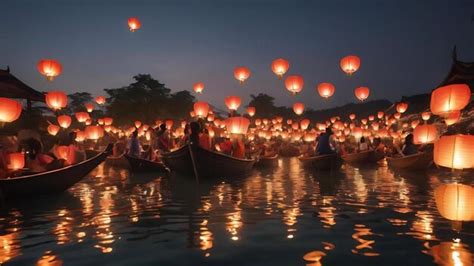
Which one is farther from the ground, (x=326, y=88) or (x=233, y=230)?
(x=326, y=88)

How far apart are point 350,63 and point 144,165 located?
10605 mm

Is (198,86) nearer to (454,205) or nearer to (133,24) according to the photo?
(133,24)

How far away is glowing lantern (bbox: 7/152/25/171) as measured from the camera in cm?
863

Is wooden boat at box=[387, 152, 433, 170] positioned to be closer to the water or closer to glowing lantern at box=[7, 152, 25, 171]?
the water

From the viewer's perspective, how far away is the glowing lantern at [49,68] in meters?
15.3

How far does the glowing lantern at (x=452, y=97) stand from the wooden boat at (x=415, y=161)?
19.1ft

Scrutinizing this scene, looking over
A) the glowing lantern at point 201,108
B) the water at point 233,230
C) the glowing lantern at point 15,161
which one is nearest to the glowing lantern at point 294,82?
the glowing lantern at point 201,108

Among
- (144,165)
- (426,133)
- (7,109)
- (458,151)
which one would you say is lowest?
(144,165)

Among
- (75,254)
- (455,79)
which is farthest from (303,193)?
(455,79)

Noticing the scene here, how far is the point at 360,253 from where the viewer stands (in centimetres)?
466

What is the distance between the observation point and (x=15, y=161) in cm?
871

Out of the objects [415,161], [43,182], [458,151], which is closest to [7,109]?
[43,182]

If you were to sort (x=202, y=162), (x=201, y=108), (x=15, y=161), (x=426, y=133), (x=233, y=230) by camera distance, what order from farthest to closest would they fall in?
(x=201, y=108)
(x=426, y=133)
(x=202, y=162)
(x=15, y=161)
(x=233, y=230)

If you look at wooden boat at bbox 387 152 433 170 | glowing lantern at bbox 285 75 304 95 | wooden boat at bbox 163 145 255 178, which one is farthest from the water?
glowing lantern at bbox 285 75 304 95
